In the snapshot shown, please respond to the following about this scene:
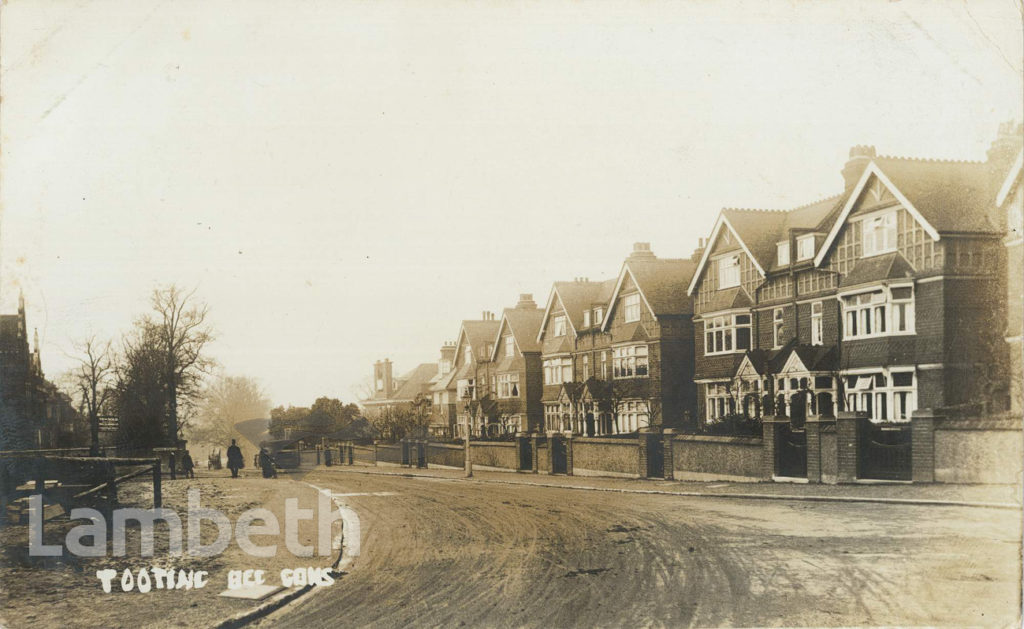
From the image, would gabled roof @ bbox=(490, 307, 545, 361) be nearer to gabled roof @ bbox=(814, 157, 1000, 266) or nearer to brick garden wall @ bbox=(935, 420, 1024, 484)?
gabled roof @ bbox=(814, 157, 1000, 266)

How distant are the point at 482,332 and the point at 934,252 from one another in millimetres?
6407

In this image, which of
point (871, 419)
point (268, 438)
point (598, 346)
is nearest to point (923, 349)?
point (871, 419)

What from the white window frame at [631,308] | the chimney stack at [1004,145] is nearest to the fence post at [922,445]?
the chimney stack at [1004,145]

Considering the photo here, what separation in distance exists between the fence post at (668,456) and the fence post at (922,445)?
18.3ft

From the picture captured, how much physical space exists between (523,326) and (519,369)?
5.10 ft

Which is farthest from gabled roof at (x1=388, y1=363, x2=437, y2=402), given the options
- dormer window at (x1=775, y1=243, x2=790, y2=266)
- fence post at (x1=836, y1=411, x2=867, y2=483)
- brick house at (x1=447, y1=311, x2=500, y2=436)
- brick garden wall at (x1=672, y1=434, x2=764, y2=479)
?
brick garden wall at (x1=672, y1=434, x2=764, y2=479)

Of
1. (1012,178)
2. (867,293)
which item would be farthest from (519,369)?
(1012,178)

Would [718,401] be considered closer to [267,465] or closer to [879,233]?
[879,233]

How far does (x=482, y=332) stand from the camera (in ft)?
38.0

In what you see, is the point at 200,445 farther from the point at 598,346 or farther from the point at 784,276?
the point at 784,276

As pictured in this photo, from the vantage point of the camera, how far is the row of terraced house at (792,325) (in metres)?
8.98

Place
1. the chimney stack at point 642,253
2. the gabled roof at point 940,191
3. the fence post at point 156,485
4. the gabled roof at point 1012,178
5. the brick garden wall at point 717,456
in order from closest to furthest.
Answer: the gabled roof at point 1012,178, the gabled roof at point 940,191, the fence post at point 156,485, the chimney stack at point 642,253, the brick garden wall at point 717,456

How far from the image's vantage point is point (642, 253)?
421 inches

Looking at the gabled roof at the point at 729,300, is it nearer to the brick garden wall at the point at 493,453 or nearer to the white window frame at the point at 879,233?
the white window frame at the point at 879,233
